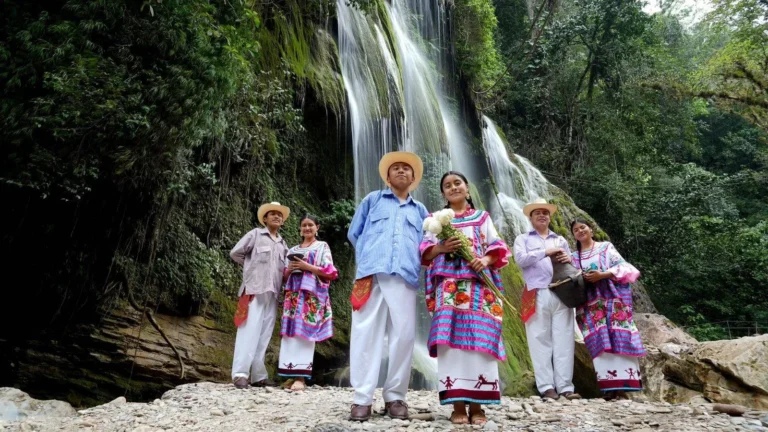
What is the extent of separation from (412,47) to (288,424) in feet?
34.8

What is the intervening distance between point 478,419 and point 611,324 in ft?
6.84

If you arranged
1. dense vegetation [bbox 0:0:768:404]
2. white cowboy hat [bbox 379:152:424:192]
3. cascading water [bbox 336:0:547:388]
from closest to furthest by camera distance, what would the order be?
white cowboy hat [bbox 379:152:424:192] < dense vegetation [bbox 0:0:768:404] < cascading water [bbox 336:0:547:388]

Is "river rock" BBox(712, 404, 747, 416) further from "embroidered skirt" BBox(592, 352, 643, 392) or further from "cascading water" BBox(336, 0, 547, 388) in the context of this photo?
"cascading water" BBox(336, 0, 547, 388)

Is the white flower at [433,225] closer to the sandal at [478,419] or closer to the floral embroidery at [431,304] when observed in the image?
the floral embroidery at [431,304]

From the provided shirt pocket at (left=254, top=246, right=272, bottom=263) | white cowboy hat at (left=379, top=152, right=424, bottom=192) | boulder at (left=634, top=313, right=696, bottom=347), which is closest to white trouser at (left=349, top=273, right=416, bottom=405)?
white cowboy hat at (left=379, top=152, right=424, bottom=192)

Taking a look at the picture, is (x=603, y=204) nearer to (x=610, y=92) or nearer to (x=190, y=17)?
(x=610, y=92)

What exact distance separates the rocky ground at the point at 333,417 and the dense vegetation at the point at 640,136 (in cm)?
1204

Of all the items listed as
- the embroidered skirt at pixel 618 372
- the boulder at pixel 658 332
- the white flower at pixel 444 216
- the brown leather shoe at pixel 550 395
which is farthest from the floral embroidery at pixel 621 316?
the boulder at pixel 658 332

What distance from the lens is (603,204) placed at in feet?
54.5

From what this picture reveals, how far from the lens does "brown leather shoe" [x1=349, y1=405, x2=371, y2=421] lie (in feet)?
10.0

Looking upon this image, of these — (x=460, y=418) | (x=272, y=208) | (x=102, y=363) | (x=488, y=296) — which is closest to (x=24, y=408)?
(x=102, y=363)

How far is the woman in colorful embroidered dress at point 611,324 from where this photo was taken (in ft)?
14.8

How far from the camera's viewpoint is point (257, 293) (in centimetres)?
522

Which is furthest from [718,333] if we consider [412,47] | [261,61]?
[261,61]
